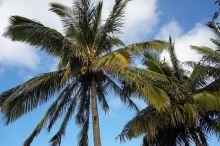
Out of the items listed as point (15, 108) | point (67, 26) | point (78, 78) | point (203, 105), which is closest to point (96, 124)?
point (78, 78)

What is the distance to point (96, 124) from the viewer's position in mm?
16141

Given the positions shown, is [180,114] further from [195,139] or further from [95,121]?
[95,121]

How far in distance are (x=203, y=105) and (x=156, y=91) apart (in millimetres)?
4162

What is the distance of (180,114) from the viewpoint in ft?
63.3

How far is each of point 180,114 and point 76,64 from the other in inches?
219

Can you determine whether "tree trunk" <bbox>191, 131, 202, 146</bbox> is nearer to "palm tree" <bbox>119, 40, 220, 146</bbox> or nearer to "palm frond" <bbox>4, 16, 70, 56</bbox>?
"palm tree" <bbox>119, 40, 220, 146</bbox>

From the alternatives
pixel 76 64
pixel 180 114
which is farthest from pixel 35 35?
pixel 180 114

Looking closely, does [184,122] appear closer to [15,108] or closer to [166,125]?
[166,125]

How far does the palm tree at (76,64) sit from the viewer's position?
53.6 feet

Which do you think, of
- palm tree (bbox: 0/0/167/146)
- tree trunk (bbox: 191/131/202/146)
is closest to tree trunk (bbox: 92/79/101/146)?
palm tree (bbox: 0/0/167/146)

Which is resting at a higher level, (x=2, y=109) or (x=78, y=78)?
(x=78, y=78)

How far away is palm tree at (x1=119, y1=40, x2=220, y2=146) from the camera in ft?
62.6

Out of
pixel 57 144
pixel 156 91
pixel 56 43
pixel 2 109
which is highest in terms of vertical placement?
pixel 56 43

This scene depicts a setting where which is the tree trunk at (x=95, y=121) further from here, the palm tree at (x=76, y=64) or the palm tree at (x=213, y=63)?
the palm tree at (x=213, y=63)
